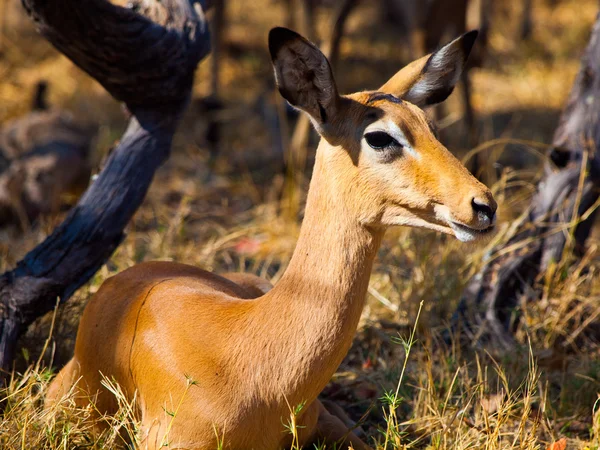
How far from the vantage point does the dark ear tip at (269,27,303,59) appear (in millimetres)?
2508

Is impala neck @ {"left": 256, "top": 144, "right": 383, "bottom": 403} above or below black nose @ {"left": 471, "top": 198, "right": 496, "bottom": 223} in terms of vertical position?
below

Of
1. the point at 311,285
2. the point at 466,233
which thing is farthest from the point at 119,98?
the point at 466,233

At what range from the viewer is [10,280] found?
11.8 feet

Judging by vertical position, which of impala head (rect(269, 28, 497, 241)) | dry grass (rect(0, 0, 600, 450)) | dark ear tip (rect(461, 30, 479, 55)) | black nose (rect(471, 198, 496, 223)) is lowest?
dry grass (rect(0, 0, 600, 450))

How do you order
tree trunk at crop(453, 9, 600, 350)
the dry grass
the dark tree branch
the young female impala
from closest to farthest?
1. the young female impala
2. the dry grass
3. the dark tree branch
4. tree trunk at crop(453, 9, 600, 350)

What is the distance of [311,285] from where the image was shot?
2.71 meters

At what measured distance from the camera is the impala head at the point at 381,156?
2.53 meters

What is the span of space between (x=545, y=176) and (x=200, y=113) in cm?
486

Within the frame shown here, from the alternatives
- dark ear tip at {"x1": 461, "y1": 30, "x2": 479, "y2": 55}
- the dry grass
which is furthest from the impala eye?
the dry grass

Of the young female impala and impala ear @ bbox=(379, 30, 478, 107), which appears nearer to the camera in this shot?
the young female impala

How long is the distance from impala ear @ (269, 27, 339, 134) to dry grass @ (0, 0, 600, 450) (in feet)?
2.93

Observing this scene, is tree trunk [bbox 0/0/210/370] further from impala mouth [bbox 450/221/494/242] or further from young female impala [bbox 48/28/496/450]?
impala mouth [bbox 450/221/494/242]

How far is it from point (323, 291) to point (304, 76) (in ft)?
2.30

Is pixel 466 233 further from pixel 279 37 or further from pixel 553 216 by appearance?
pixel 553 216
